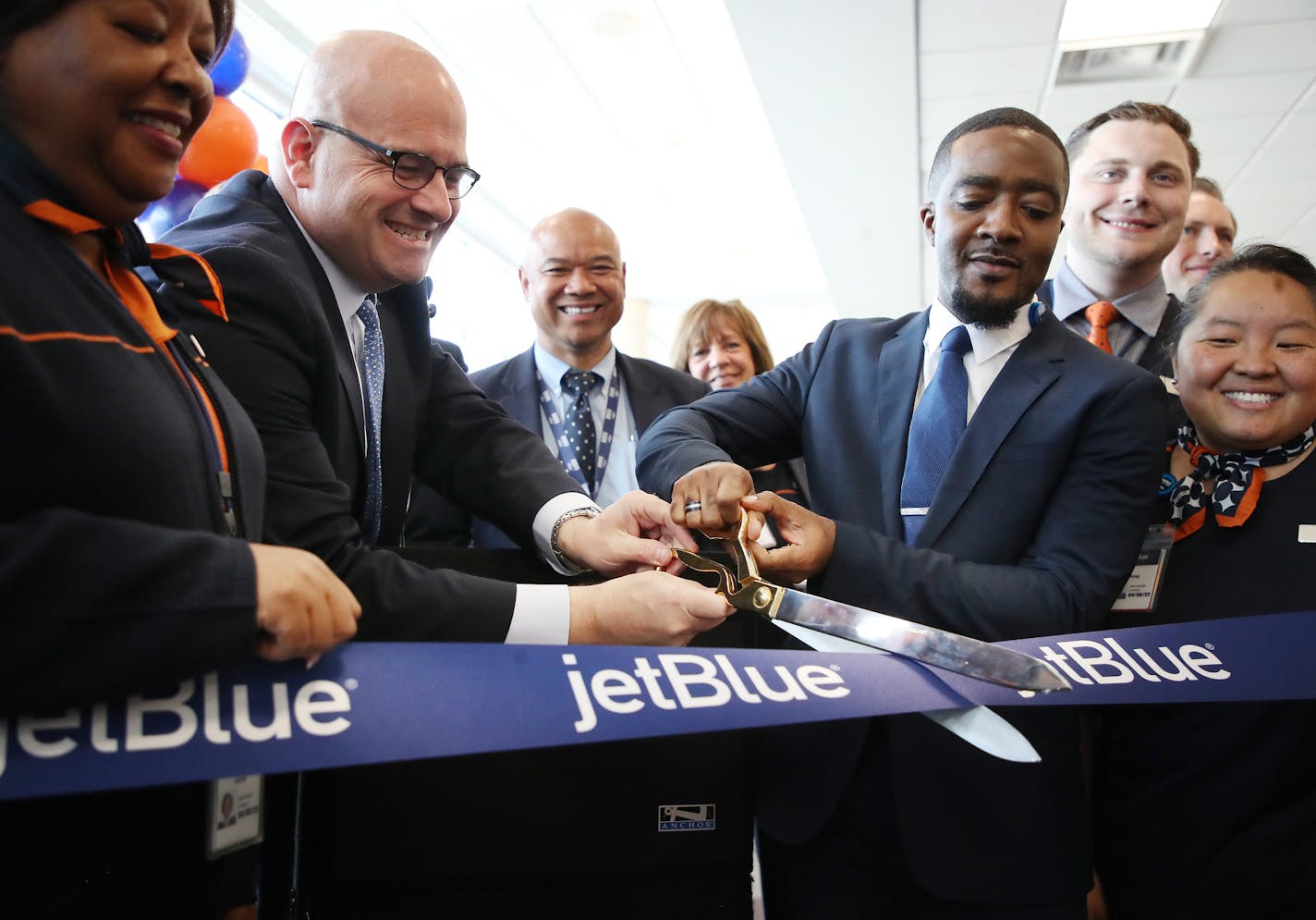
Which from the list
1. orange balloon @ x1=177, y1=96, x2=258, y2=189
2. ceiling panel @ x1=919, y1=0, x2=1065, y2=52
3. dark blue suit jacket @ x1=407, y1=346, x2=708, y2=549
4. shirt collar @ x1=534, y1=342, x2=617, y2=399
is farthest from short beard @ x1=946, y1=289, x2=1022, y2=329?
ceiling panel @ x1=919, y1=0, x2=1065, y2=52

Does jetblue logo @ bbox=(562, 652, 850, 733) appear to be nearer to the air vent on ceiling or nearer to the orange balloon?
the orange balloon

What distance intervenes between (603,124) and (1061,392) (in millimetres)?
6495

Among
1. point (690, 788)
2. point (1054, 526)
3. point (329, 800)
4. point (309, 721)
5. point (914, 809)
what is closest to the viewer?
point (309, 721)

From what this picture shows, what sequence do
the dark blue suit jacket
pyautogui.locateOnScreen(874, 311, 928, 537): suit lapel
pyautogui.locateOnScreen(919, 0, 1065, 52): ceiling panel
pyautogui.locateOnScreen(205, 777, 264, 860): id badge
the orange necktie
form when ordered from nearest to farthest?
pyautogui.locateOnScreen(205, 777, 264, 860): id badge < pyautogui.locateOnScreen(874, 311, 928, 537): suit lapel < the orange necktie < the dark blue suit jacket < pyautogui.locateOnScreen(919, 0, 1065, 52): ceiling panel

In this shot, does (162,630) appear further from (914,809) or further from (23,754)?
(914,809)

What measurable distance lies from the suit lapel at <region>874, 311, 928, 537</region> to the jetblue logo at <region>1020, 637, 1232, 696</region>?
1.24ft

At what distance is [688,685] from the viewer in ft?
4.09

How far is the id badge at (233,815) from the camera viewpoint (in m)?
1.10

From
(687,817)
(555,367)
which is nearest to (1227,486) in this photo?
(687,817)

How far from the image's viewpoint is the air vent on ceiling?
6.32 metres

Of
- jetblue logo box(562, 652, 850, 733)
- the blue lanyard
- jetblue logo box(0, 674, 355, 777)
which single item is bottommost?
jetblue logo box(562, 652, 850, 733)

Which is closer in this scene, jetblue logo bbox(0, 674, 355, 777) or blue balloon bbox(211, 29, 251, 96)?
jetblue logo bbox(0, 674, 355, 777)

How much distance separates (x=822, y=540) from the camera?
→ 1.66m

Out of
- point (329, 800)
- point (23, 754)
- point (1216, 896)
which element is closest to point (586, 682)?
point (329, 800)
